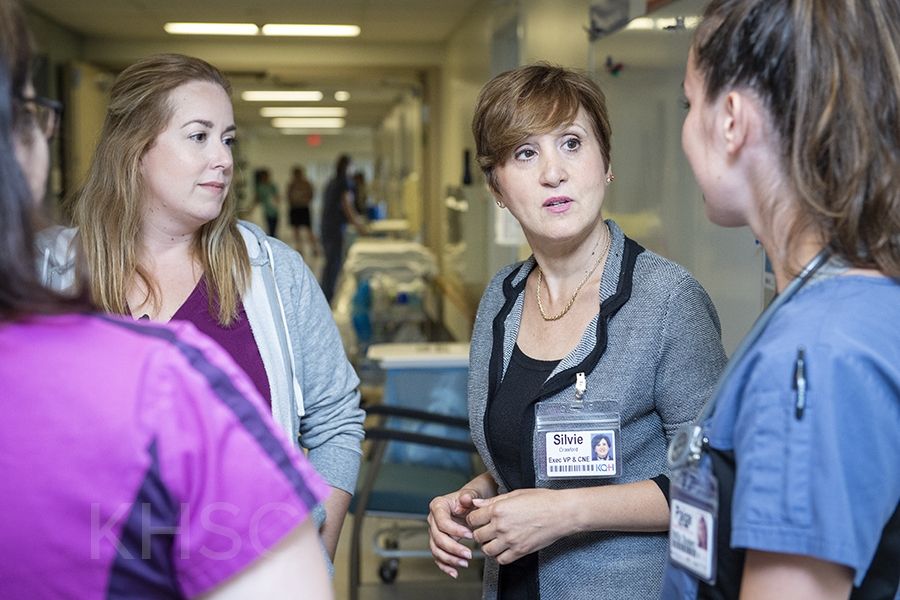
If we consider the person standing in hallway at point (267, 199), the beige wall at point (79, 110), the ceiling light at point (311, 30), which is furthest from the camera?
the person standing in hallway at point (267, 199)

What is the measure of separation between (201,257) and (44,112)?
110cm

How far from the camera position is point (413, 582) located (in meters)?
4.28

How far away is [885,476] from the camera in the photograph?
3.06 ft

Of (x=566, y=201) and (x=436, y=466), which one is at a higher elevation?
(x=566, y=201)

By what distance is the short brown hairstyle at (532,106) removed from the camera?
70.3 inches

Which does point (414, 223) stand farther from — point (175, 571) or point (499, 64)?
point (175, 571)

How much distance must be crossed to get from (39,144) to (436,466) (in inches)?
134

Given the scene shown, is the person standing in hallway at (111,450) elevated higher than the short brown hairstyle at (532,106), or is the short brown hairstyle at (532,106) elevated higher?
Answer: the short brown hairstyle at (532,106)

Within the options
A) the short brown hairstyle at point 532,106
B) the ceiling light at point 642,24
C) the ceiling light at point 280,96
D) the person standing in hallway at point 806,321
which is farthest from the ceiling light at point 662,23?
the ceiling light at point 280,96

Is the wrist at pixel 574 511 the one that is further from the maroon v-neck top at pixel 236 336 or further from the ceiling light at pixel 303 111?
the ceiling light at pixel 303 111

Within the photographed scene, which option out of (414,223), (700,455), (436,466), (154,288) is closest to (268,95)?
(414,223)

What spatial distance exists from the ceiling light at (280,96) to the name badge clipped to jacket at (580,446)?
46.2 ft

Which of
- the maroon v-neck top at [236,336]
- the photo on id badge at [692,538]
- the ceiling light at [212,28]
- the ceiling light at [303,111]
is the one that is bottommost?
the photo on id badge at [692,538]

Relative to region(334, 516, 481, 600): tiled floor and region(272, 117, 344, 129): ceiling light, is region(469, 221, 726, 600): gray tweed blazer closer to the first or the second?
region(334, 516, 481, 600): tiled floor
